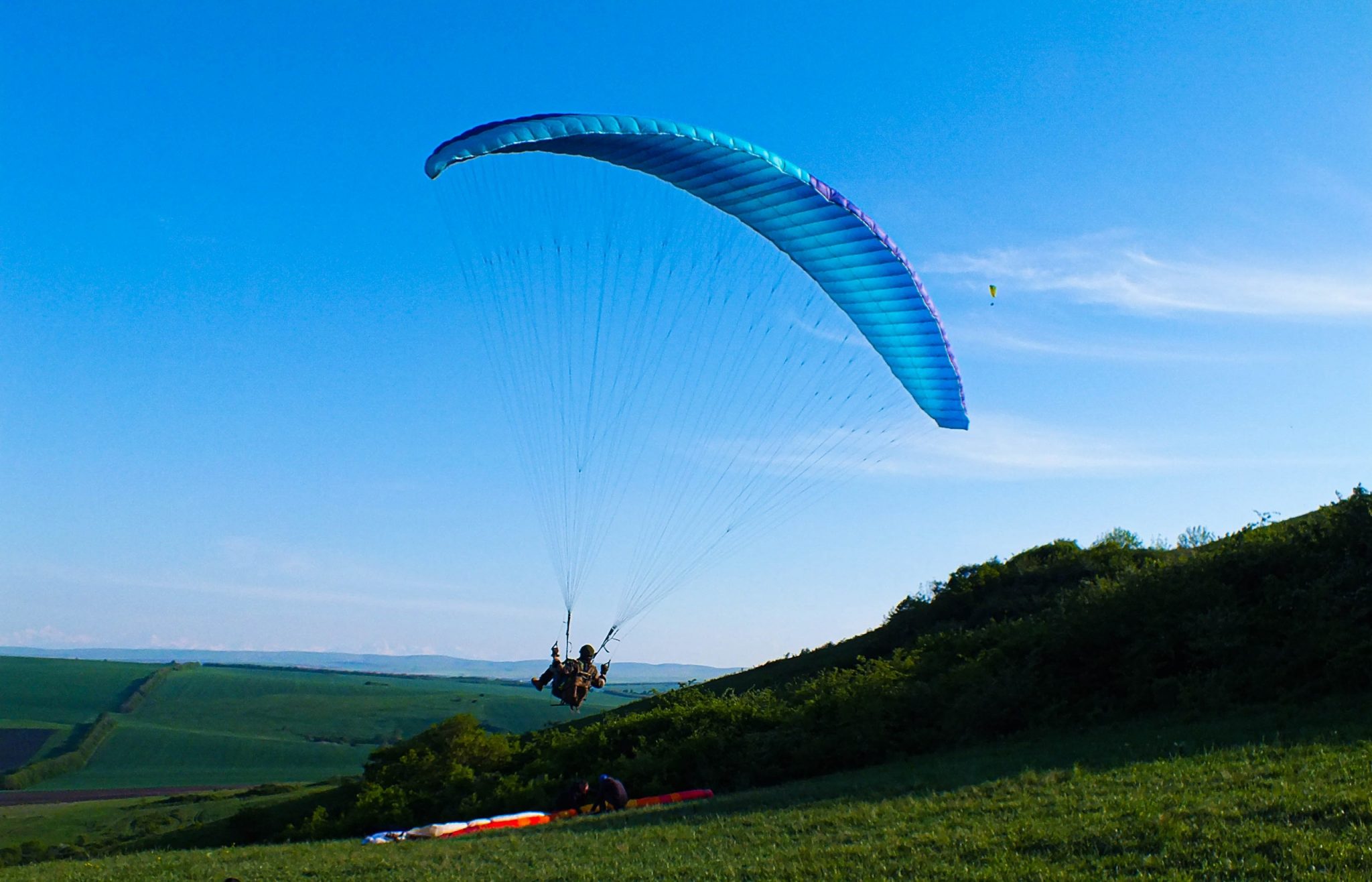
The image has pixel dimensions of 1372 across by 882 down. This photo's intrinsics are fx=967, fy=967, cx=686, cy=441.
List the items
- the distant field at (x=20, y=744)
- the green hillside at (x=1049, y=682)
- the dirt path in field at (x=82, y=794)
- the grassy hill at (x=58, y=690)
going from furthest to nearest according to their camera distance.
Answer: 1. the grassy hill at (x=58, y=690)
2. the distant field at (x=20, y=744)
3. the dirt path in field at (x=82, y=794)
4. the green hillside at (x=1049, y=682)

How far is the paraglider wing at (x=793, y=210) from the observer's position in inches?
536

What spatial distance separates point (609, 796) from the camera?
53.0ft

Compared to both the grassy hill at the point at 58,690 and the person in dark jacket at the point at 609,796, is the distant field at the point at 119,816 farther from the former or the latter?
the grassy hill at the point at 58,690

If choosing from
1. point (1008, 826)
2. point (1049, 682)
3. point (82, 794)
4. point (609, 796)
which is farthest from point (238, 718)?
point (1008, 826)

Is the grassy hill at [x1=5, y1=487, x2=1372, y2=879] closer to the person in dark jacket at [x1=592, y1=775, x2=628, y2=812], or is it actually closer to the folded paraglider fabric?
the folded paraglider fabric

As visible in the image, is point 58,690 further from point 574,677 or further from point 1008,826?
point 1008,826

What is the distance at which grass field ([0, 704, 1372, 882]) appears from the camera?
7309 millimetres

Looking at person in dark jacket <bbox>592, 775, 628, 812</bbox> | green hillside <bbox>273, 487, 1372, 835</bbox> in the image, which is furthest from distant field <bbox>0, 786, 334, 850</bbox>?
person in dark jacket <bbox>592, 775, 628, 812</bbox>

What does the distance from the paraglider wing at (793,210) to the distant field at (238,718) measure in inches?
1683

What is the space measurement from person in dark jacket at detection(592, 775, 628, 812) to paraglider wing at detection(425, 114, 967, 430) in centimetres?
841

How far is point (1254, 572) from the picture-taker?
16.5 meters

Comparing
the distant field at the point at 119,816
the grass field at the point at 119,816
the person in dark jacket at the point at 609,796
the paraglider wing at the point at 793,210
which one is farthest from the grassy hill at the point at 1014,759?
the distant field at the point at 119,816

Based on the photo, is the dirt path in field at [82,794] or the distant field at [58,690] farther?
the distant field at [58,690]

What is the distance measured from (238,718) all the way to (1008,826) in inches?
3797
